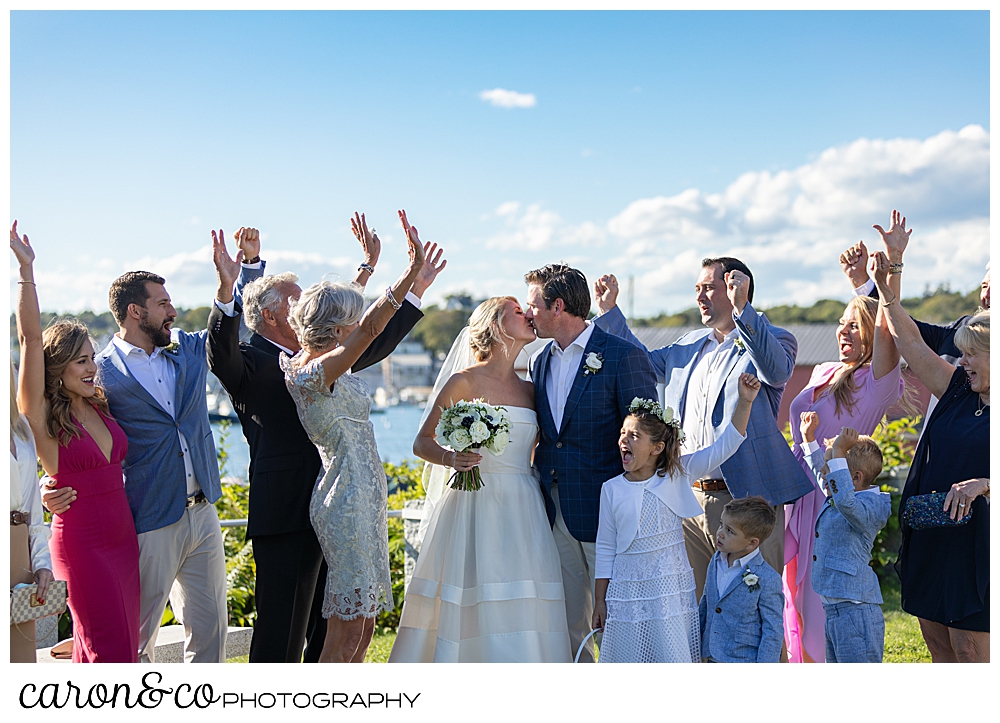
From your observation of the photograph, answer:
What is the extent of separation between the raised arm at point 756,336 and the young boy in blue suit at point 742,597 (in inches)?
32.0

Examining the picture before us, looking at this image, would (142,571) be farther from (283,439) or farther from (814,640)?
(814,640)

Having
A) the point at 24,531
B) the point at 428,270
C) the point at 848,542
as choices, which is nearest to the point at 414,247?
the point at 428,270

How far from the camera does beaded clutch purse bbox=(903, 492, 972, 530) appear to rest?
4.34 m

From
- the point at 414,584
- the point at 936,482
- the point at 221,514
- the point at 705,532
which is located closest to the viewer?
the point at 936,482

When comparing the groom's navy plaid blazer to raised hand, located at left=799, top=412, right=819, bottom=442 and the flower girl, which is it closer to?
the flower girl

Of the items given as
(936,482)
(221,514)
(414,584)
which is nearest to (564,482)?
(414,584)

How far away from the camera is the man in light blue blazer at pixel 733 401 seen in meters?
4.88

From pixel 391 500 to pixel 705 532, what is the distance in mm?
4243

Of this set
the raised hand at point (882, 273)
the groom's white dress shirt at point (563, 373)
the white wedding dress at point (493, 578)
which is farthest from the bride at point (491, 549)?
the raised hand at point (882, 273)

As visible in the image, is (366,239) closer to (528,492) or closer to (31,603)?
(528,492)

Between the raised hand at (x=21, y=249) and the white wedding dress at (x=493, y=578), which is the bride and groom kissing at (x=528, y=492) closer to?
the white wedding dress at (x=493, y=578)

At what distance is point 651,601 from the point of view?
436 centimetres

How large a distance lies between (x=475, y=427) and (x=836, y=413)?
7.47 ft

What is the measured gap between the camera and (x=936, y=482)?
4445 millimetres
